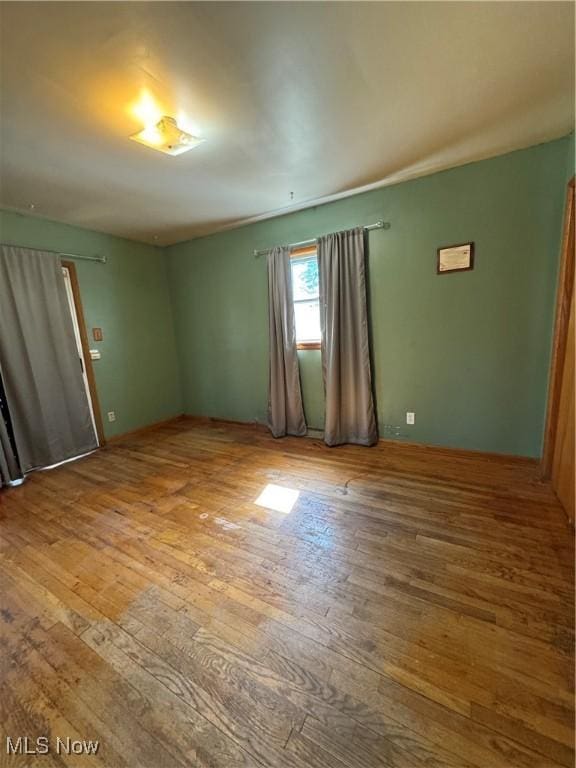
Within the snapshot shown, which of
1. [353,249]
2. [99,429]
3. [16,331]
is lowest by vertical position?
[99,429]

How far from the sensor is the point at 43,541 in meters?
2.02

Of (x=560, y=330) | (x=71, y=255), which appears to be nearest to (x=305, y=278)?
(x=560, y=330)

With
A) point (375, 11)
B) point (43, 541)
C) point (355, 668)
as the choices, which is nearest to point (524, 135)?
point (375, 11)

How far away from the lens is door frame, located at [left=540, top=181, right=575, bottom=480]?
79.8 inches

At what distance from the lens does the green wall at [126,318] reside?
3365mm

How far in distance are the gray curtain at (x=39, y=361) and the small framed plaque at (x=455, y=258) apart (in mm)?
3705

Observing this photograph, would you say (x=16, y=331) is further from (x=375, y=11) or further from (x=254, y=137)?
(x=375, y=11)

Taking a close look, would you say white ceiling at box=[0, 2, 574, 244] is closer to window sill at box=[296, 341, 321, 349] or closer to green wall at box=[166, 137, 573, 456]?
green wall at box=[166, 137, 573, 456]

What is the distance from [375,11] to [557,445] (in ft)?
8.65

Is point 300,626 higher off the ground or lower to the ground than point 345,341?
lower

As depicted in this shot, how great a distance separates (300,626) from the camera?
1.34m

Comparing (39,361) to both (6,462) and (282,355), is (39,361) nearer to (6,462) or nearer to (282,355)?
(6,462)

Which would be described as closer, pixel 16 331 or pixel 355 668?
pixel 355 668

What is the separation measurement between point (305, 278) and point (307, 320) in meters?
0.45
